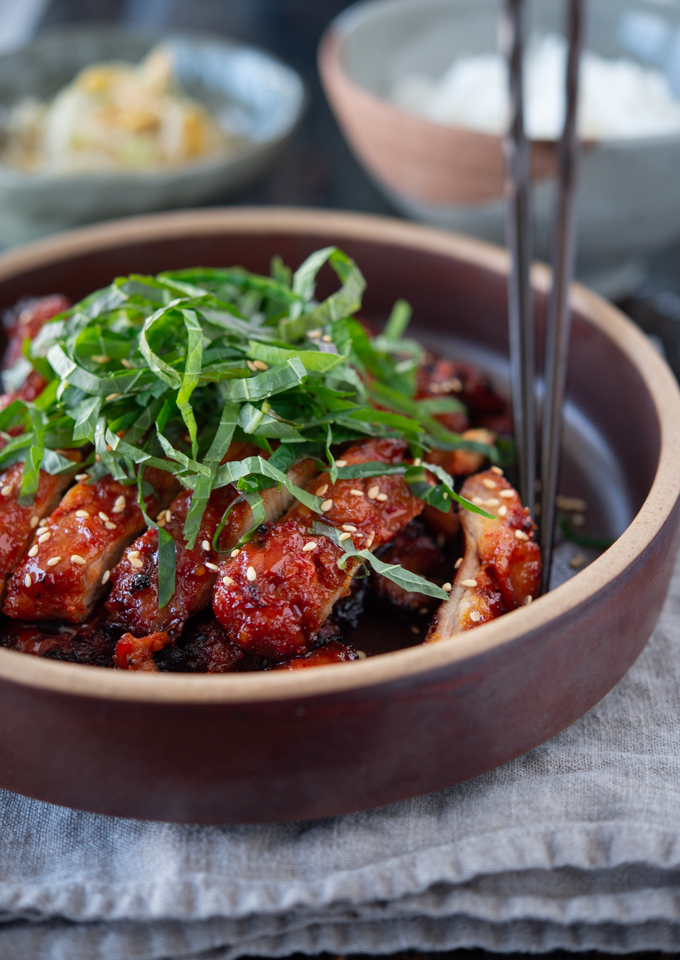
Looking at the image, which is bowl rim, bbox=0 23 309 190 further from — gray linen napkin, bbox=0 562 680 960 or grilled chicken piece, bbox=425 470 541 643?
gray linen napkin, bbox=0 562 680 960

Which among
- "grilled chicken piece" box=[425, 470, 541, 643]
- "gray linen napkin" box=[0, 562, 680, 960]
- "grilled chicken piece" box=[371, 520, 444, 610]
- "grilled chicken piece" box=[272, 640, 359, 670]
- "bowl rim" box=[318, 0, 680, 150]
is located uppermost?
"bowl rim" box=[318, 0, 680, 150]

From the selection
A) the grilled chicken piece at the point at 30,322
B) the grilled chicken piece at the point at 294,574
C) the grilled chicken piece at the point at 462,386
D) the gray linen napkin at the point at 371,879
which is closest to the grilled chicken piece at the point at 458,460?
the grilled chicken piece at the point at 462,386

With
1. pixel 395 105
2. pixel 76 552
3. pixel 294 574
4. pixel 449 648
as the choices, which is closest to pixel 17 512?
pixel 76 552

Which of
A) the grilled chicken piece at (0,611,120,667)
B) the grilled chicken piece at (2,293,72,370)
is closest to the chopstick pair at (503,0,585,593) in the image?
the grilled chicken piece at (0,611,120,667)

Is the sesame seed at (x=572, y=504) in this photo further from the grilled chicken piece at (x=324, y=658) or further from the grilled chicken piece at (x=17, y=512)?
the grilled chicken piece at (x=17, y=512)

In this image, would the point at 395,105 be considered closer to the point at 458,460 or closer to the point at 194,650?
the point at 458,460

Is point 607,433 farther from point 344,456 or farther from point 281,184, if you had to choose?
point 281,184

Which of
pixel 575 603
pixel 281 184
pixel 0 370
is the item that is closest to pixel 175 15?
pixel 281 184
